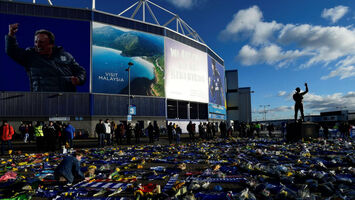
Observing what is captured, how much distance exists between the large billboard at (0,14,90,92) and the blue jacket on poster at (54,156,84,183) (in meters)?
34.0

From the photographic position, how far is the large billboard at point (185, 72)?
1948 inches

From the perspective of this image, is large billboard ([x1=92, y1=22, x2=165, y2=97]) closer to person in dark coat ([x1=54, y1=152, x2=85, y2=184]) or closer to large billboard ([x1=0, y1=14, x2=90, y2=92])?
large billboard ([x1=0, y1=14, x2=90, y2=92])

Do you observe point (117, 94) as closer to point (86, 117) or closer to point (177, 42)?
point (86, 117)

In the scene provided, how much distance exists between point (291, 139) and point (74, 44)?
35.4 metres

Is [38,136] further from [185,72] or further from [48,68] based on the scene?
[185,72]

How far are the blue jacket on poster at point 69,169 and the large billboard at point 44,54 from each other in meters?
34.0

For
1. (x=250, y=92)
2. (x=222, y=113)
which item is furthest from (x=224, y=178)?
(x=250, y=92)

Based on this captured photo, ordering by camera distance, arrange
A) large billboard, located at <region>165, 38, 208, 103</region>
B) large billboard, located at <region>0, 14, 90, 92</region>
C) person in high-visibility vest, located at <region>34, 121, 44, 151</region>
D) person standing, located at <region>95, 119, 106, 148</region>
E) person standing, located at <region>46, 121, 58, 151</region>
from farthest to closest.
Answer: large billboard, located at <region>165, 38, 208, 103</region> → large billboard, located at <region>0, 14, 90, 92</region> → person standing, located at <region>95, 119, 106, 148</region> → person in high-visibility vest, located at <region>34, 121, 44, 151</region> → person standing, located at <region>46, 121, 58, 151</region>

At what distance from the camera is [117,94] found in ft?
135

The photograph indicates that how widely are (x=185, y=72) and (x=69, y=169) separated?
158 feet

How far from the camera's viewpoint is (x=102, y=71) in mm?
39781

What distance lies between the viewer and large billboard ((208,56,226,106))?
63.8 metres

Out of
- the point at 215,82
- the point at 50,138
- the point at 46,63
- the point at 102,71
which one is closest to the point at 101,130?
the point at 50,138

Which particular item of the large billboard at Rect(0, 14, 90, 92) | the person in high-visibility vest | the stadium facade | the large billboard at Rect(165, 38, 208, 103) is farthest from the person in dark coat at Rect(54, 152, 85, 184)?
the large billboard at Rect(165, 38, 208, 103)
